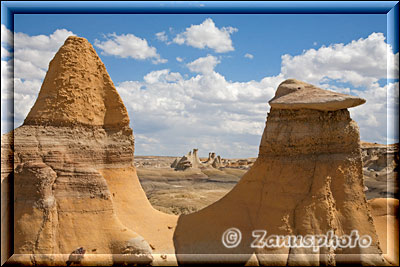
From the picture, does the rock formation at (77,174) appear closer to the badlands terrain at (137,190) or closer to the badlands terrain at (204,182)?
the badlands terrain at (137,190)

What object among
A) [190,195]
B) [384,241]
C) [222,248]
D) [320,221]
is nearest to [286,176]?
[320,221]

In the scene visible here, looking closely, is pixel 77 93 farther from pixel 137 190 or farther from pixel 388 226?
pixel 388 226

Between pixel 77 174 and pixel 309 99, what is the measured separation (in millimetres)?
7834

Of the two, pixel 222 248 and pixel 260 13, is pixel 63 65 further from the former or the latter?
pixel 222 248

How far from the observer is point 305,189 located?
10953 millimetres

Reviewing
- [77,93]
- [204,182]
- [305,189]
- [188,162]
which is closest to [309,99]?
[305,189]

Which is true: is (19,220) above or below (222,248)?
above

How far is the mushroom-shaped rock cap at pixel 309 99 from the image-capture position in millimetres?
10500

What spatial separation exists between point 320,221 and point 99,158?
806 cm

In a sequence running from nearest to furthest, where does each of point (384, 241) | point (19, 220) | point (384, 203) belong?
point (19, 220) < point (384, 241) < point (384, 203)

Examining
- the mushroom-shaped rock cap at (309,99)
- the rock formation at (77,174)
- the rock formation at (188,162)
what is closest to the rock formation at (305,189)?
the mushroom-shaped rock cap at (309,99)

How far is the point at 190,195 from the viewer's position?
1208 inches

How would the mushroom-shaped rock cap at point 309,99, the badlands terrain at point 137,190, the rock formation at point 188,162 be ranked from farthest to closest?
1. the rock formation at point 188,162
2. the mushroom-shaped rock cap at point 309,99
3. the badlands terrain at point 137,190

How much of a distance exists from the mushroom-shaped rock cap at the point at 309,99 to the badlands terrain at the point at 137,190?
0.04m
